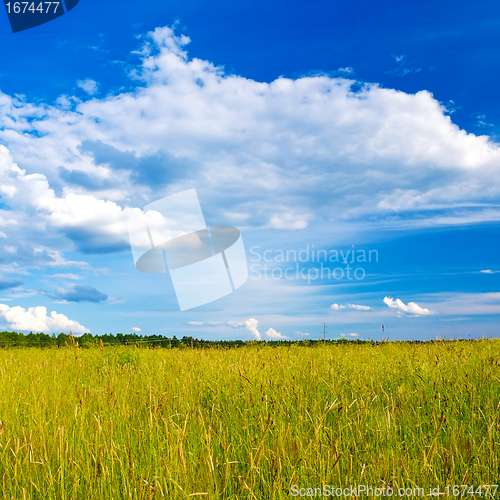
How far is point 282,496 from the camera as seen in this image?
2049 millimetres

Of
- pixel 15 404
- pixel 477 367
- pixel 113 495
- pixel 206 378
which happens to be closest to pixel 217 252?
pixel 206 378

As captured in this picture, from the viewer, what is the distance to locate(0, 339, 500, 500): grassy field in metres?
2.18

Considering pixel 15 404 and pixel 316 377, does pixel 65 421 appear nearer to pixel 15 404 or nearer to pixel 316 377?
pixel 15 404

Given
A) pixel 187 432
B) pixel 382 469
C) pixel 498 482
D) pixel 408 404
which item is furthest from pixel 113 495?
pixel 408 404

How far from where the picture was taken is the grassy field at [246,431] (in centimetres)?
218

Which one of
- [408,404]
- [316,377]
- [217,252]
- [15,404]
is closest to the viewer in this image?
[408,404]

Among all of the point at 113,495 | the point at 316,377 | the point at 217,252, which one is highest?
the point at 217,252

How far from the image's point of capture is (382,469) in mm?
2289

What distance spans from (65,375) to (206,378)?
94.8 inches

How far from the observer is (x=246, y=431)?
2.98 metres

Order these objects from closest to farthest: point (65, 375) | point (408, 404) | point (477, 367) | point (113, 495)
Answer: point (113, 495)
point (408, 404)
point (477, 367)
point (65, 375)

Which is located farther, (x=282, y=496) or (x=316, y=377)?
(x=316, y=377)

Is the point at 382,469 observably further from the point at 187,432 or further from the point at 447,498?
the point at 187,432

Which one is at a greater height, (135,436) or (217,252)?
(217,252)
